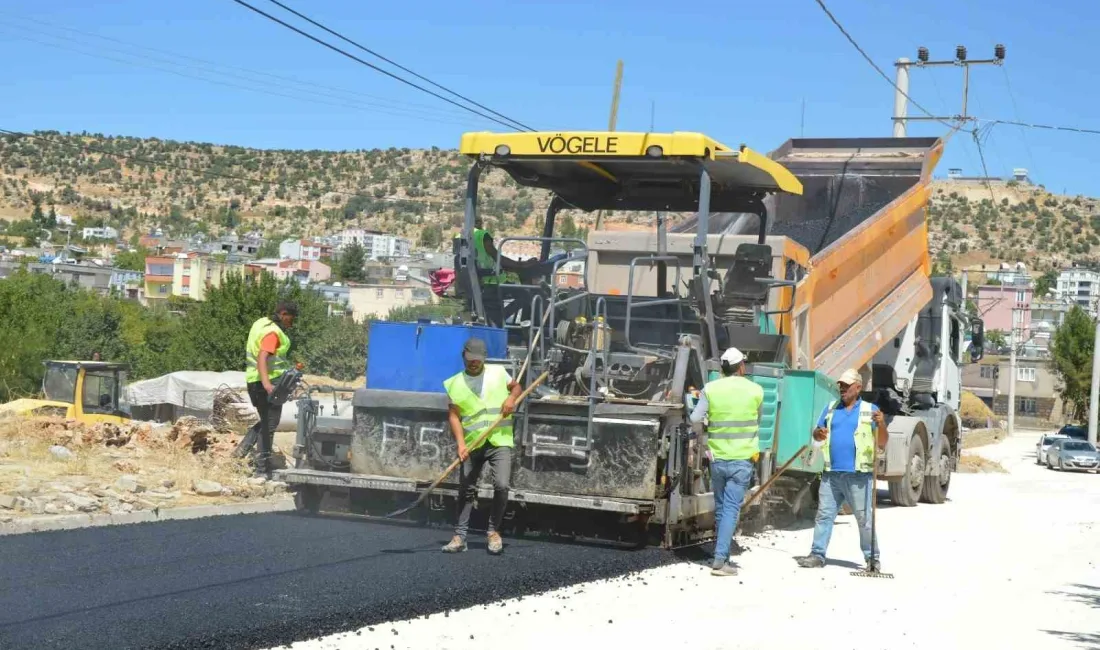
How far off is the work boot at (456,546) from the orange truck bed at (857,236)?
3.99 meters

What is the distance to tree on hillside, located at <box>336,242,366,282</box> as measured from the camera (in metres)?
96.7

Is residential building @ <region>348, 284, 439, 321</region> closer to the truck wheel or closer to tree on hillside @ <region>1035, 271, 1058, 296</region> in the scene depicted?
tree on hillside @ <region>1035, 271, 1058, 296</region>

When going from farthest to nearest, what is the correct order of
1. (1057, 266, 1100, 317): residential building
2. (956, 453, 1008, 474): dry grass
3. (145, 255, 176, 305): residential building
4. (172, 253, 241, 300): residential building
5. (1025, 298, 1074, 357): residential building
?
(1057, 266, 1100, 317): residential building → (145, 255, 176, 305): residential building → (172, 253, 241, 300): residential building → (1025, 298, 1074, 357): residential building → (956, 453, 1008, 474): dry grass

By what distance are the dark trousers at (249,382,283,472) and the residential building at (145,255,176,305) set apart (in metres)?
95.9

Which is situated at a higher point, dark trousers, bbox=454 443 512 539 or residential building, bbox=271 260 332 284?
residential building, bbox=271 260 332 284

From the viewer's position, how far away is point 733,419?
27.4 ft

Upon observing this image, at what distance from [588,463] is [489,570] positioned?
1.15 meters

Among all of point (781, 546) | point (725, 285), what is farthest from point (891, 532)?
point (725, 285)

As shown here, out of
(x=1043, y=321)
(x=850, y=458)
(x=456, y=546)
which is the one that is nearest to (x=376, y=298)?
(x=1043, y=321)

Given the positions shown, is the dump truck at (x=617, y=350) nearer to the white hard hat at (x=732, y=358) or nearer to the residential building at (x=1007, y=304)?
the white hard hat at (x=732, y=358)

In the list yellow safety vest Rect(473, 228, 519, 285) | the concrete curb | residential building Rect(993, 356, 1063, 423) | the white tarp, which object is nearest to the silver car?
the white tarp

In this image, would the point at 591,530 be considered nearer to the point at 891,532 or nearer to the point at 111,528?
the point at 111,528

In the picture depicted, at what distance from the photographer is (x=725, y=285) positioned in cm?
968

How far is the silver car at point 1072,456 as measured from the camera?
33750mm
